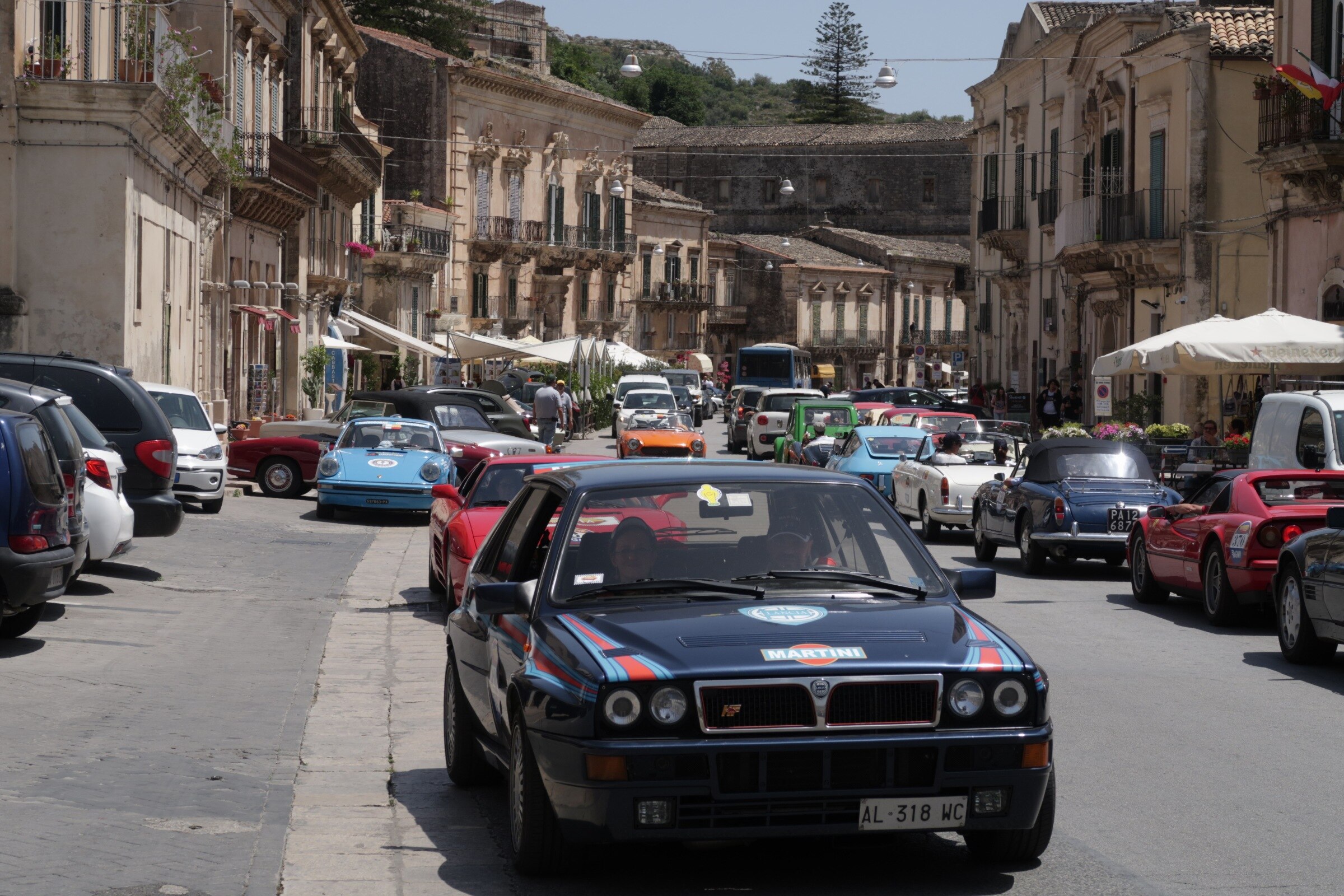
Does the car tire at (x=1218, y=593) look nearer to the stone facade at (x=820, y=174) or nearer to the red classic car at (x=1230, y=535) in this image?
the red classic car at (x=1230, y=535)

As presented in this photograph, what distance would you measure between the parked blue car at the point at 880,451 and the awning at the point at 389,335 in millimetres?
28778

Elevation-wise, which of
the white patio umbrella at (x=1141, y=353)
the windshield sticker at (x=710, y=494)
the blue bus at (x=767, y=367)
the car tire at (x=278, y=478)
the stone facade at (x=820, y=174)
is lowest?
the car tire at (x=278, y=478)

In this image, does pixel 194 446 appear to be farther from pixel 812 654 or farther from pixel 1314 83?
pixel 812 654

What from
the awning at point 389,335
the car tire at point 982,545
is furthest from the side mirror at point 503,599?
the awning at point 389,335

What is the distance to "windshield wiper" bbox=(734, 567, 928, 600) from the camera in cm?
673

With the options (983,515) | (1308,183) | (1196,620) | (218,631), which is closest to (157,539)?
(218,631)

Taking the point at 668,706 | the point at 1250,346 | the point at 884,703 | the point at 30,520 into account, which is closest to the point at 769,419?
the point at 1250,346

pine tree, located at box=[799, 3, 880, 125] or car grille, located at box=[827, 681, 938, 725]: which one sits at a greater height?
pine tree, located at box=[799, 3, 880, 125]


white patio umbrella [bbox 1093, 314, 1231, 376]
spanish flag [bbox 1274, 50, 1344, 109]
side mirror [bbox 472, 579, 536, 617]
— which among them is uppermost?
spanish flag [bbox 1274, 50, 1344, 109]

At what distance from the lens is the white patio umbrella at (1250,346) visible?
76.1 feet

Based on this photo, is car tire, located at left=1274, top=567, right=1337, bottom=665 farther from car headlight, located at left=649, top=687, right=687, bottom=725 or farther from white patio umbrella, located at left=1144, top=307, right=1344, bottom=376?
white patio umbrella, located at left=1144, top=307, right=1344, bottom=376

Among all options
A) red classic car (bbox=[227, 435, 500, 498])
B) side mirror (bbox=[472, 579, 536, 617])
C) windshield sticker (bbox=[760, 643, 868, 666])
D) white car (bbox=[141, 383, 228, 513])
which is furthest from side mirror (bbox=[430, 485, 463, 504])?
red classic car (bbox=[227, 435, 500, 498])

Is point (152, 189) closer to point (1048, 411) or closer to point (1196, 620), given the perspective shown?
point (1196, 620)

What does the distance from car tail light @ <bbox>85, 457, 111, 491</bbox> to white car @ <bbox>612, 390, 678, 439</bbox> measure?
1063 inches
